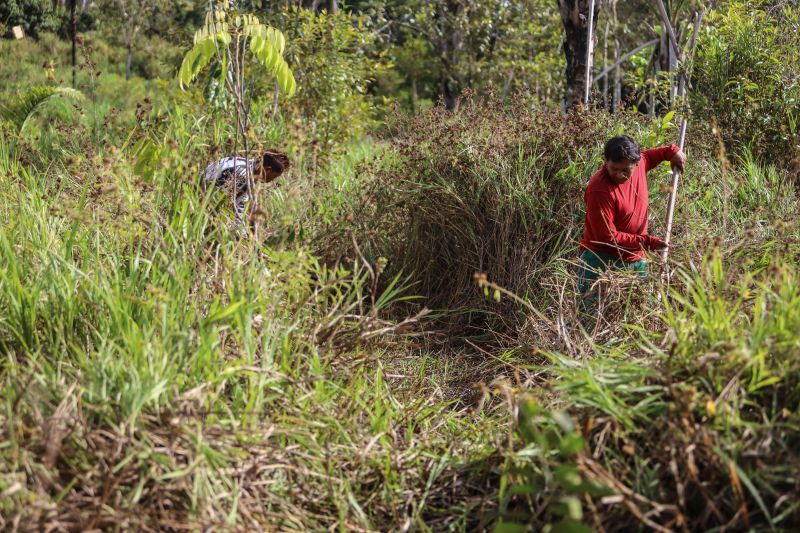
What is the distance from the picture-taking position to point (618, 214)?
4.93 meters

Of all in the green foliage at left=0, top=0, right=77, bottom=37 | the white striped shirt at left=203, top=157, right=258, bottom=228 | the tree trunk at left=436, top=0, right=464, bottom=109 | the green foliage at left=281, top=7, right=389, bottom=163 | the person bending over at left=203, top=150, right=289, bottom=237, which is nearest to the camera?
the person bending over at left=203, top=150, right=289, bottom=237

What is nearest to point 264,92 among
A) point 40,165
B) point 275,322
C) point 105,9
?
point 40,165

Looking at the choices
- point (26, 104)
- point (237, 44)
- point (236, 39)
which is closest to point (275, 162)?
point (236, 39)

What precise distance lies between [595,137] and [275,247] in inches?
107

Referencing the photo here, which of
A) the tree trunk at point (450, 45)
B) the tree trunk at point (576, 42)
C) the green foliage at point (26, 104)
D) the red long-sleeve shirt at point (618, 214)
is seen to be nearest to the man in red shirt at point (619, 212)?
the red long-sleeve shirt at point (618, 214)

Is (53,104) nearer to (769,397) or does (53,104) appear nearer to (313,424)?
(313,424)

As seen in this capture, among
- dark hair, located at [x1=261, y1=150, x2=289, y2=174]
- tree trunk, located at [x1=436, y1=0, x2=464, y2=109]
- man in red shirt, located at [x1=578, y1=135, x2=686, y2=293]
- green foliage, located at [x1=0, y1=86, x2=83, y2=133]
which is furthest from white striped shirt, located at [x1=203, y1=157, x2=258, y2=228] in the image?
tree trunk, located at [x1=436, y1=0, x2=464, y2=109]

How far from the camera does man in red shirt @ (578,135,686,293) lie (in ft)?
15.6

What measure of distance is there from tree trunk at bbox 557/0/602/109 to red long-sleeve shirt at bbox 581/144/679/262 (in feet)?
9.22

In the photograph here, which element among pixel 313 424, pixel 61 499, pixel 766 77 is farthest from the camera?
pixel 766 77

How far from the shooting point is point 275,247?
447cm

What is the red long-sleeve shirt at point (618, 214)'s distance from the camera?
15.9ft

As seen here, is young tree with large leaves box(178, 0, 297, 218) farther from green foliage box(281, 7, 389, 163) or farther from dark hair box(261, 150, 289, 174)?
green foliage box(281, 7, 389, 163)

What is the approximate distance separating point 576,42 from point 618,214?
11.1ft
